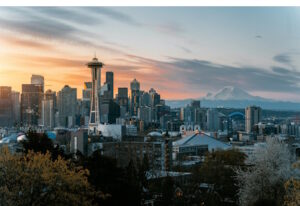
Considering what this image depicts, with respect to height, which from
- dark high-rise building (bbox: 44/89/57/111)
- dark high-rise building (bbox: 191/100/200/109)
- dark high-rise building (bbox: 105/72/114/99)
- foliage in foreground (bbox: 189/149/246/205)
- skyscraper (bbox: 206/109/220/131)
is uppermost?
dark high-rise building (bbox: 105/72/114/99)

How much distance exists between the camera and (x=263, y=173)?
595 centimetres

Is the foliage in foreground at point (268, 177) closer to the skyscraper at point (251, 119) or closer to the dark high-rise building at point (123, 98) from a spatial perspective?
the skyscraper at point (251, 119)

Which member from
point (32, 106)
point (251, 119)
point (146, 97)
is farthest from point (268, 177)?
point (251, 119)

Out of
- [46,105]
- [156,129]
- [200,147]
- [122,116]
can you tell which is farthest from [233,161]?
[122,116]

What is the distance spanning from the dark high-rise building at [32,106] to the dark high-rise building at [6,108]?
483 mm

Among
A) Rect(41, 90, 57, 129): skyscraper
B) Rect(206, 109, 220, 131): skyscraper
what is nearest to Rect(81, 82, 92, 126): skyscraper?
Rect(41, 90, 57, 129): skyscraper

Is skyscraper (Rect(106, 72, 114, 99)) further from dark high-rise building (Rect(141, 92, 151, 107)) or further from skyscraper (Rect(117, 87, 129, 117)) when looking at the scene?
dark high-rise building (Rect(141, 92, 151, 107))

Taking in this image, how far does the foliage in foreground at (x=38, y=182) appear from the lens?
3465 mm

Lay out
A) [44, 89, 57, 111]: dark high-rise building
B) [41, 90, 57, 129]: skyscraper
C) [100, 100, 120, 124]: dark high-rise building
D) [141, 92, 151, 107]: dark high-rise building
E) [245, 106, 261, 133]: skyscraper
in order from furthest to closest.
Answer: [100, 100, 120, 124]: dark high-rise building
[245, 106, 261, 133]: skyscraper
[141, 92, 151, 107]: dark high-rise building
[41, 90, 57, 129]: skyscraper
[44, 89, 57, 111]: dark high-rise building

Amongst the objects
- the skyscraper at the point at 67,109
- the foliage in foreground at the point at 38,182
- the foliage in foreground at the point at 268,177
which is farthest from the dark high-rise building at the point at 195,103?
the foliage in foreground at the point at 38,182

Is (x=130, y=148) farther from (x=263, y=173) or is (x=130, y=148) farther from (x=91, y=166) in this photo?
(x=91, y=166)

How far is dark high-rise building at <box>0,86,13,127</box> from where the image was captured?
12.6 metres

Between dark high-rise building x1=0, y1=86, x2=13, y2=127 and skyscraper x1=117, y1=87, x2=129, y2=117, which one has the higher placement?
skyscraper x1=117, y1=87, x2=129, y2=117

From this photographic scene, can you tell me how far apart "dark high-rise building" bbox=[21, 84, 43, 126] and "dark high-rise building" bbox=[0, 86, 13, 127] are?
0.48 metres
